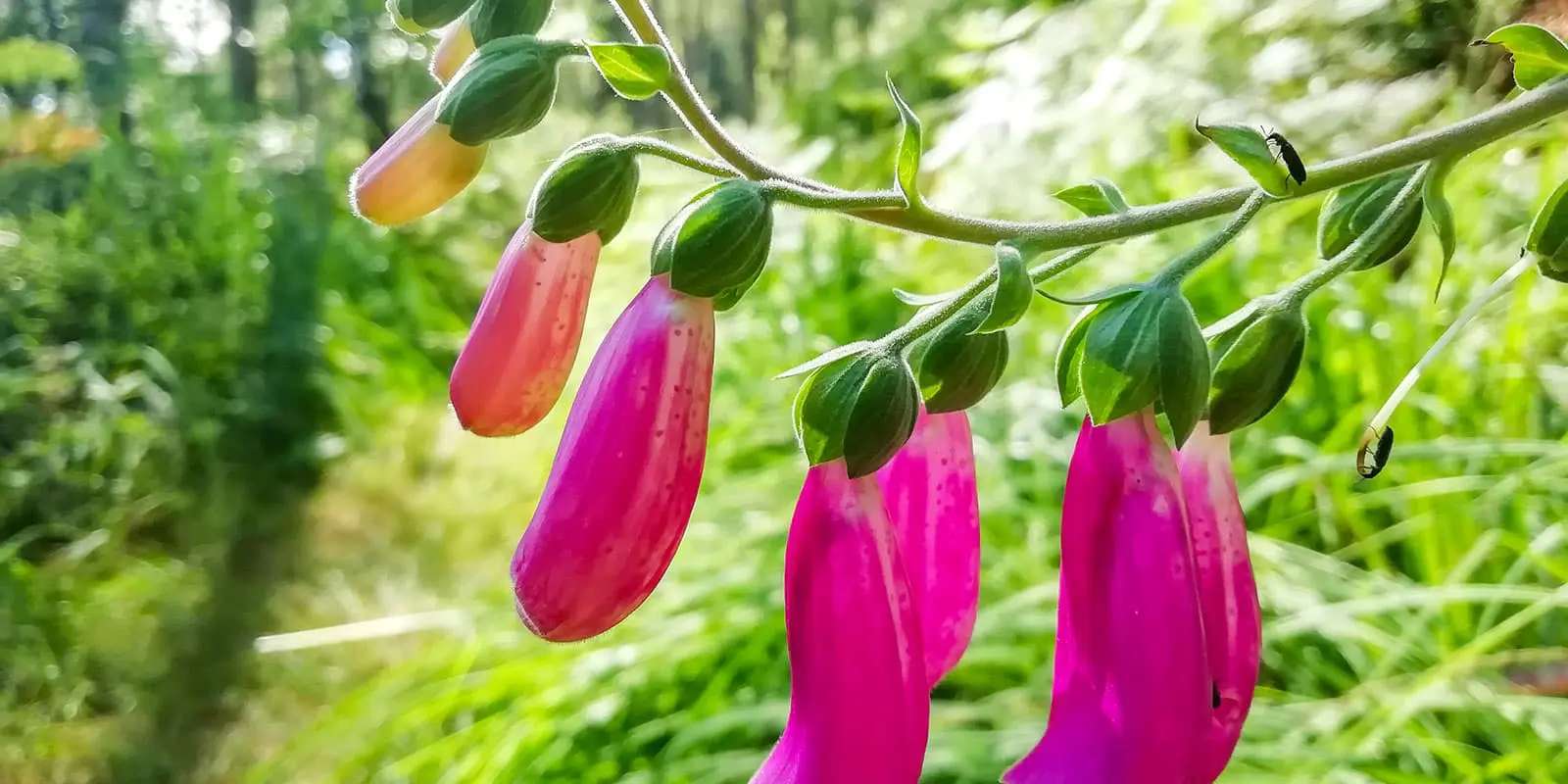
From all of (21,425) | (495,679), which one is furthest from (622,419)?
(21,425)

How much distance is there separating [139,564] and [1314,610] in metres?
1.35

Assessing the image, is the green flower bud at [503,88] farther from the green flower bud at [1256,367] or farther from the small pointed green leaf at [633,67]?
the green flower bud at [1256,367]

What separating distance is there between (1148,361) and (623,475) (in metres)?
0.13

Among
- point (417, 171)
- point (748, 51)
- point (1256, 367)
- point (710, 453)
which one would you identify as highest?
point (417, 171)

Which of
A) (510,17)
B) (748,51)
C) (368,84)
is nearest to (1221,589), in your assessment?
(510,17)

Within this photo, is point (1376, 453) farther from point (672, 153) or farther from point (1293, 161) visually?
point (672, 153)

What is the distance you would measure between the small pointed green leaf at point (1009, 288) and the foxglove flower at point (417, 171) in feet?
0.55

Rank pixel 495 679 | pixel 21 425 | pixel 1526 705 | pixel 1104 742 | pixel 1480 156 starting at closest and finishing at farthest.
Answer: pixel 1104 742, pixel 1526 705, pixel 495 679, pixel 1480 156, pixel 21 425

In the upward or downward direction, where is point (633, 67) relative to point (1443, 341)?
upward

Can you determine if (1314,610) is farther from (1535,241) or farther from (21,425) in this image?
(21,425)

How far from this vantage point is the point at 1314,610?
0.74 m

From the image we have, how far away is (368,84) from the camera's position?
2709mm

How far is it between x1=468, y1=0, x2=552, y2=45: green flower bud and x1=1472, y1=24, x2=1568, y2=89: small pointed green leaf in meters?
0.26

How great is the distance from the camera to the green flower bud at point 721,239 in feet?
0.92
